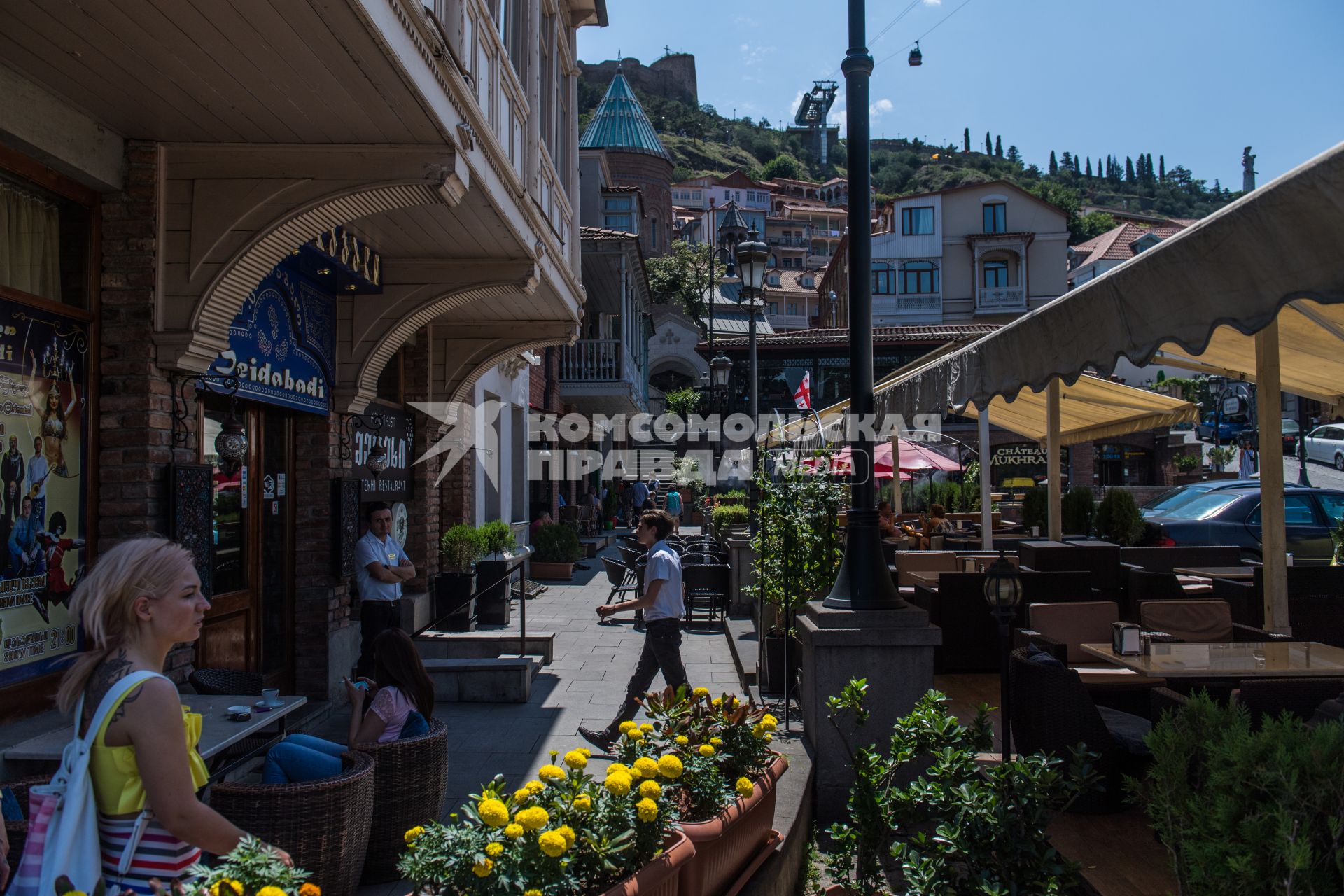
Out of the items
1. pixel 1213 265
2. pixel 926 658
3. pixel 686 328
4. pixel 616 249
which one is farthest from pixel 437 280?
pixel 686 328

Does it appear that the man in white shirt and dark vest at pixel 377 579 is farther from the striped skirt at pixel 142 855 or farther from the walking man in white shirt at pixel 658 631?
the striped skirt at pixel 142 855

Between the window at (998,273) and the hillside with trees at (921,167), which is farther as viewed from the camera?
the hillside with trees at (921,167)

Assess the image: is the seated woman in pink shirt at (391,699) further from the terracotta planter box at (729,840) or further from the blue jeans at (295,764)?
the terracotta planter box at (729,840)

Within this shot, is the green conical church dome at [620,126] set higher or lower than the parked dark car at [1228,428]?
higher

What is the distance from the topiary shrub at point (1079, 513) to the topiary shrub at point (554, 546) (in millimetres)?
8313

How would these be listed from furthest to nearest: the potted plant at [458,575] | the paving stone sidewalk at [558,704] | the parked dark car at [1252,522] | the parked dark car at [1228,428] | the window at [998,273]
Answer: the window at [998,273]
the parked dark car at [1228,428]
the parked dark car at [1252,522]
the potted plant at [458,575]
the paving stone sidewalk at [558,704]

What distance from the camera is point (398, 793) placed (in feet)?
14.5

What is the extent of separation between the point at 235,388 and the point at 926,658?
457 cm

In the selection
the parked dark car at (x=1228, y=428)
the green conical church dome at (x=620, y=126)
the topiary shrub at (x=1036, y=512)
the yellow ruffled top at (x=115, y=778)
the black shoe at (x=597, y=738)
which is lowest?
the black shoe at (x=597, y=738)

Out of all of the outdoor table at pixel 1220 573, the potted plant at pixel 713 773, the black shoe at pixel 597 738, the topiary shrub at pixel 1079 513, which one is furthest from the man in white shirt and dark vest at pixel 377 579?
the topiary shrub at pixel 1079 513

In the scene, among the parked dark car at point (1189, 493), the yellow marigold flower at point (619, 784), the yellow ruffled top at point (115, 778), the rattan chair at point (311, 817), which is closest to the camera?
the yellow ruffled top at point (115, 778)

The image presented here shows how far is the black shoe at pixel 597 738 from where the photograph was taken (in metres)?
6.26

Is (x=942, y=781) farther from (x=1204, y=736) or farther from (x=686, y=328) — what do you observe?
(x=686, y=328)

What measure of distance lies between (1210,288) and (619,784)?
9.41ft
